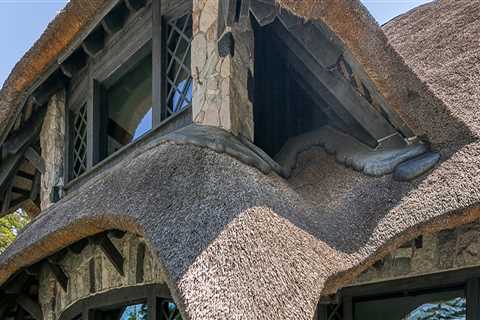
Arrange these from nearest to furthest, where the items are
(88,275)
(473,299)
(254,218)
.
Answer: (254,218) < (473,299) < (88,275)

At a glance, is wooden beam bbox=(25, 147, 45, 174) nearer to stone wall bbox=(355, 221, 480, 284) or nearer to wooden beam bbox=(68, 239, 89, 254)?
wooden beam bbox=(68, 239, 89, 254)

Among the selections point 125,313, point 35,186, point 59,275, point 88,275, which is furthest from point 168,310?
point 35,186

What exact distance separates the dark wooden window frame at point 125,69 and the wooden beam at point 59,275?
714mm

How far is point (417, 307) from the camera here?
286cm

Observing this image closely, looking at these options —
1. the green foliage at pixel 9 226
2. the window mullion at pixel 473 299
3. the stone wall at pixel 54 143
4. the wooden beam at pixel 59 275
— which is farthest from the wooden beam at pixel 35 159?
the green foliage at pixel 9 226

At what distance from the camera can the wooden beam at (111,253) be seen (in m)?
3.53


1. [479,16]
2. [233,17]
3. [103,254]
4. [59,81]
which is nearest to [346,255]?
[233,17]

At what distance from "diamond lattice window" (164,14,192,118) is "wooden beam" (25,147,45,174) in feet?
6.23

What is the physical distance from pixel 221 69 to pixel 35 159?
9.59 ft

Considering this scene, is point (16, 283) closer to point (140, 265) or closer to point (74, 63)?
point (140, 265)

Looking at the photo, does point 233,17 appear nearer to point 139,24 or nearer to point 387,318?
point 139,24

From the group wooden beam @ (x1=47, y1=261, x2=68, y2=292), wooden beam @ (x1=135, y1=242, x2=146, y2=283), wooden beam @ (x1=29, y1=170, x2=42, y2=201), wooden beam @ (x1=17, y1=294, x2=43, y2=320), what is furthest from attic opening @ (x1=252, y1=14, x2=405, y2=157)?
wooden beam @ (x1=29, y1=170, x2=42, y2=201)

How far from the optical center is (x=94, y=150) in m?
4.32

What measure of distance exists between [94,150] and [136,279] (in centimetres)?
131
